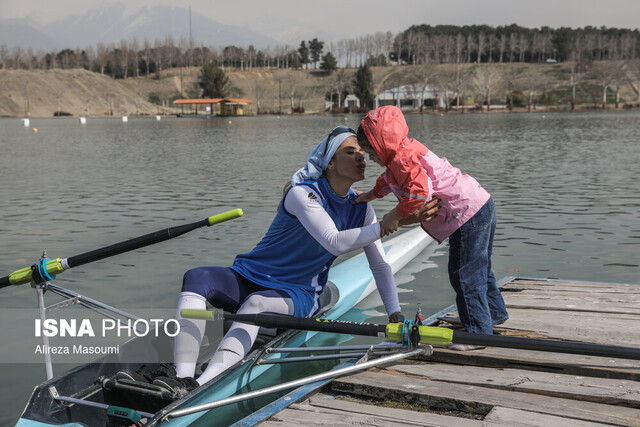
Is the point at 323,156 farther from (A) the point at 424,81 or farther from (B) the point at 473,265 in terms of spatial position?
(A) the point at 424,81

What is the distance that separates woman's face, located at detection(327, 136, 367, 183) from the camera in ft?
14.9

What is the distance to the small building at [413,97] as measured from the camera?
13688cm

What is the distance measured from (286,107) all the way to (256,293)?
17377 cm

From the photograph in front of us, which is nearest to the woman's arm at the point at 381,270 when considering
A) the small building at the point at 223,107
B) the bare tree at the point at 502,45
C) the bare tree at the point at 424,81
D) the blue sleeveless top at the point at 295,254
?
the blue sleeveless top at the point at 295,254

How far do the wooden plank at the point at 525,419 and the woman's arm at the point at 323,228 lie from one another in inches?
56.3

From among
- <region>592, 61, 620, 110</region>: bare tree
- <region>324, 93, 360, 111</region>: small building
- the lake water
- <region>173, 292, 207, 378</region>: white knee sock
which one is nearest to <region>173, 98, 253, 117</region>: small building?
<region>324, 93, 360, 111</region>: small building

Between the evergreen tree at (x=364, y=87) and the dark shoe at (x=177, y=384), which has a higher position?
the evergreen tree at (x=364, y=87)

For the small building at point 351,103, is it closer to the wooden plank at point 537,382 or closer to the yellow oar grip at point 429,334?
the wooden plank at point 537,382

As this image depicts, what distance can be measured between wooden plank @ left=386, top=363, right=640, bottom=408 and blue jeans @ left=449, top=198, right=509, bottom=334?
1.61ft

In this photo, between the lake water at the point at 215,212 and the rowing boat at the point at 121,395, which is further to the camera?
the lake water at the point at 215,212

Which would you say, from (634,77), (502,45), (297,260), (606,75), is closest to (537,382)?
(297,260)

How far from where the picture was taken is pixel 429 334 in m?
3.93

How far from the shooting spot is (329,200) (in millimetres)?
4703

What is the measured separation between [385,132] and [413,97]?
13837 cm
